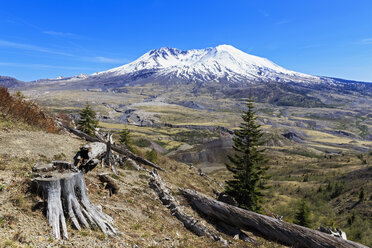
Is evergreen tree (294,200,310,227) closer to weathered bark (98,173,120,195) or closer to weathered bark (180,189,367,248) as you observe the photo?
weathered bark (180,189,367,248)

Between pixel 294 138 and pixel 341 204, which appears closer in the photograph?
pixel 341 204

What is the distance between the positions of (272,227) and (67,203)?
28.3 ft

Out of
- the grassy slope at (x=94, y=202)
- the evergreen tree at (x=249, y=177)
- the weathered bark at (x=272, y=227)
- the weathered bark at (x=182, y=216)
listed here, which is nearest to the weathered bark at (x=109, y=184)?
the grassy slope at (x=94, y=202)

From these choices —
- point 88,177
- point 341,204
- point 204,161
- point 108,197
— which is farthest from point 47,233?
point 204,161

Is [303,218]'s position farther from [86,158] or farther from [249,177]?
[86,158]

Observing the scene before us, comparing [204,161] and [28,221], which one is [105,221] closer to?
[28,221]

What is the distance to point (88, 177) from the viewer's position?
11.1 m

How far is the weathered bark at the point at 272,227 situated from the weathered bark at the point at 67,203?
5.98 meters

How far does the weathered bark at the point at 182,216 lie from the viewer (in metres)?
10.1

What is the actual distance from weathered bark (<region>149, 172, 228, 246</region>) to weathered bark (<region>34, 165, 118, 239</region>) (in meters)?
4.25

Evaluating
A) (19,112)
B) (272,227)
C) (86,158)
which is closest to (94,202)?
(86,158)

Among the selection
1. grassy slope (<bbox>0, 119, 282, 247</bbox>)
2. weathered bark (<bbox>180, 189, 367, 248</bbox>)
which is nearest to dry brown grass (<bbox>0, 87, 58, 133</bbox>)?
grassy slope (<bbox>0, 119, 282, 247</bbox>)

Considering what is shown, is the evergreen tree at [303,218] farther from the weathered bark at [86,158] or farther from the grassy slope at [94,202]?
the weathered bark at [86,158]

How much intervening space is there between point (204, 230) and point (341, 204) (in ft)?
165
